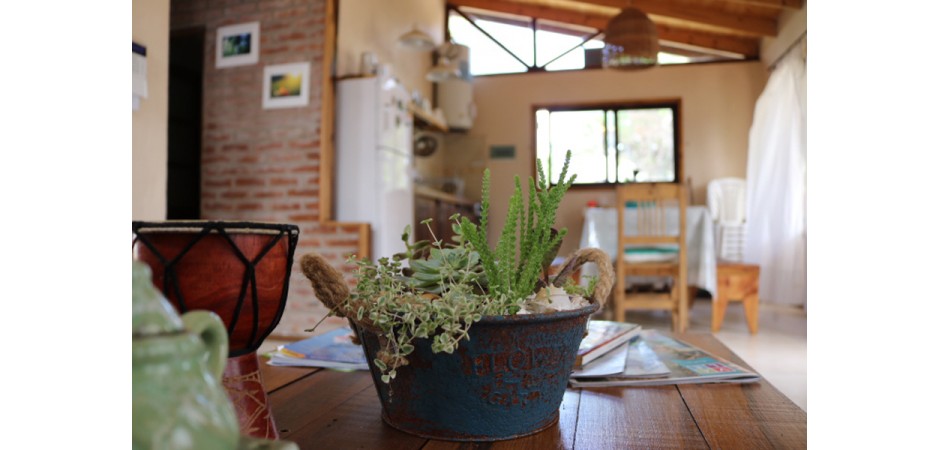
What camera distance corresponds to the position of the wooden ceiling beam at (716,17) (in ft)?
19.2

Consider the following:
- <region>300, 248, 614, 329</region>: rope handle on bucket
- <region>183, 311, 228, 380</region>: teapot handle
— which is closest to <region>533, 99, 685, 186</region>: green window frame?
<region>300, 248, 614, 329</region>: rope handle on bucket

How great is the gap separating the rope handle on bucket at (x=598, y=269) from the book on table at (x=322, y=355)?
390mm

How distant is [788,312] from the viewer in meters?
4.86

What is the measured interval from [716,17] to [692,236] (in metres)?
3.09

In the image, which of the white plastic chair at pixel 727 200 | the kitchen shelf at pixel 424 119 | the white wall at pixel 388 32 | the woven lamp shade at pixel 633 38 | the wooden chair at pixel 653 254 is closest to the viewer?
the wooden chair at pixel 653 254

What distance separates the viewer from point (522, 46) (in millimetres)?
6910

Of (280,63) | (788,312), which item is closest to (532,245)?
(280,63)

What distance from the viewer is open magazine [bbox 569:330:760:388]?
2.98ft

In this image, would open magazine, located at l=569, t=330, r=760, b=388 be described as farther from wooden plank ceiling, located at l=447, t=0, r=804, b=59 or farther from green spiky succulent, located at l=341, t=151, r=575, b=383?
wooden plank ceiling, located at l=447, t=0, r=804, b=59

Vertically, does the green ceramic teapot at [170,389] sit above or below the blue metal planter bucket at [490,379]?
above

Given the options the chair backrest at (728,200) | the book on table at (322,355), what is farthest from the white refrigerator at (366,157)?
the chair backrest at (728,200)

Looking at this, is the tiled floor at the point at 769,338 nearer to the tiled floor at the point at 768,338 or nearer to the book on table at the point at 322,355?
the tiled floor at the point at 768,338

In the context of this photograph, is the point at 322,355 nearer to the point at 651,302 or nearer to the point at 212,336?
the point at 212,336
